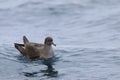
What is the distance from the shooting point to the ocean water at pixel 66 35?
16.8 m

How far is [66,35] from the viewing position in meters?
22.1

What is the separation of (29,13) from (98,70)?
9632mm

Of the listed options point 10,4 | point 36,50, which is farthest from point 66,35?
point 10,4

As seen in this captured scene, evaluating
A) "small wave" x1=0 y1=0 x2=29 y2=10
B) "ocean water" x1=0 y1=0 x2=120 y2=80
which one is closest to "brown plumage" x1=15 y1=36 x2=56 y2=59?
"ocean water" x1=0 y1=0 x2=120 y2=80

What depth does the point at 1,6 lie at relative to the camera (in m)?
27.5

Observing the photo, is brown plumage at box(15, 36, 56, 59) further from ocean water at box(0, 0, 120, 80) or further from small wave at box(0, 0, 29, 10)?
small wave at box(0, 0, 29, 10)

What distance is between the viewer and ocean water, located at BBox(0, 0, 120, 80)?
16.8m

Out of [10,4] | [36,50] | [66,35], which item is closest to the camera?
[36,50]

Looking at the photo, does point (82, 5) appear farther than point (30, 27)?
Yes

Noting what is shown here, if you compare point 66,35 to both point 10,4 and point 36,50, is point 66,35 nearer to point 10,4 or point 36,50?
point 36,50

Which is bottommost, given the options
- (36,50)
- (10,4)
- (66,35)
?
(36,50)

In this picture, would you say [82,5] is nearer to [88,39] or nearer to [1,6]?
[1,6]

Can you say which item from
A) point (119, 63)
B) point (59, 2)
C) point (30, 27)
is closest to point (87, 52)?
point (119, 63)

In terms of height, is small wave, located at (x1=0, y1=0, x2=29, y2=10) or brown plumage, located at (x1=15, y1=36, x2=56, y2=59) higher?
small wave, located at (x1=0, y1=0, x2=29, y2=10)
